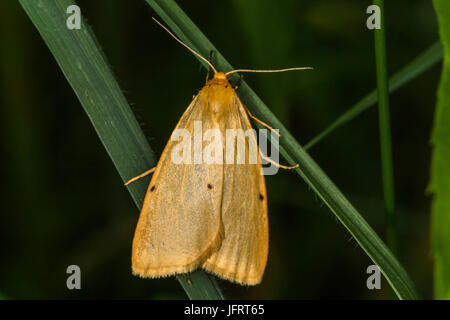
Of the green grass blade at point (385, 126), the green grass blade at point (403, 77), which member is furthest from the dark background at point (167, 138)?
the green grass blade at point (385, 126)

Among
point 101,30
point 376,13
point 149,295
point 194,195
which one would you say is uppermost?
point 101,30

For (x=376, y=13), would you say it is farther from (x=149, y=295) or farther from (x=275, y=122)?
(x=149, y=295)

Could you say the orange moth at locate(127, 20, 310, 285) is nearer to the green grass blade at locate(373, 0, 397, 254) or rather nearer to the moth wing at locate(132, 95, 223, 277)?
the moth wing at locate(132, 95, 223, 277)

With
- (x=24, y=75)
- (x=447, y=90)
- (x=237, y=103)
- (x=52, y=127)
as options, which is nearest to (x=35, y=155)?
(x=52, y=127)

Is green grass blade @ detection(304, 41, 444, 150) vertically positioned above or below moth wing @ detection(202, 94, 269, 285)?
above

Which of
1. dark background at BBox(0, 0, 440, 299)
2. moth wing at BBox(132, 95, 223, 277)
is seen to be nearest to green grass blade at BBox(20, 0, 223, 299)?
moth wing at BBox(132, 95, 223, 277)

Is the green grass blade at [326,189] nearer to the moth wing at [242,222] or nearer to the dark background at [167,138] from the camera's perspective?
the moth wing at [242,222]
